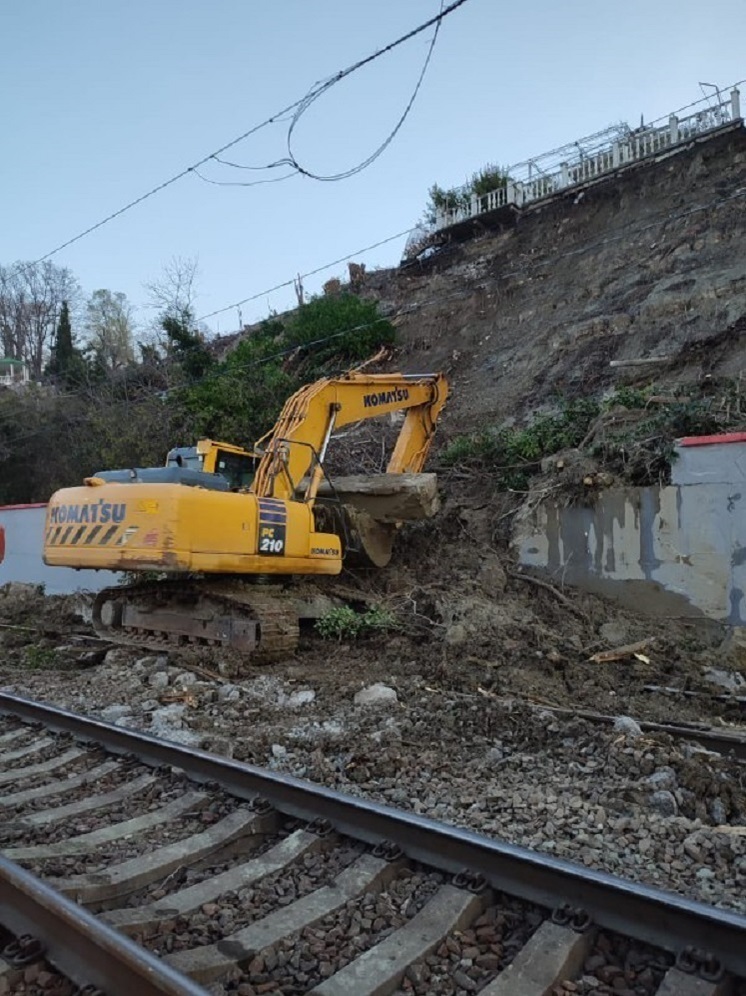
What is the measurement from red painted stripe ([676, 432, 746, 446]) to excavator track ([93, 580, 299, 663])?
5.42 metres

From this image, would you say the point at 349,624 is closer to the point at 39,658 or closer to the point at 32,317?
the point at 39,658

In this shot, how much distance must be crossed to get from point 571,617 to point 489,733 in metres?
4.41

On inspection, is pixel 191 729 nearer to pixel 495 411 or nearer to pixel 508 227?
pixel 495 411

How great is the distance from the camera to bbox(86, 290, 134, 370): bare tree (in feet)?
126

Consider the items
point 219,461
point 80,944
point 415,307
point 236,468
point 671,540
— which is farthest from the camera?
point 415,307

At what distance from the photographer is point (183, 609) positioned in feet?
30.5

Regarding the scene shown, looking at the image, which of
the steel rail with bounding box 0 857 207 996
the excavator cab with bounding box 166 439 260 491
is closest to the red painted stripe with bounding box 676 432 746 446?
the excavator cab with bounding box 166 439 260 491

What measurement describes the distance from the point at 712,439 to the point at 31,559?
13.8m

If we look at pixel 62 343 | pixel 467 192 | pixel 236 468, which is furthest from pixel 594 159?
pixel 62 343

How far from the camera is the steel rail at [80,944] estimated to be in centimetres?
238

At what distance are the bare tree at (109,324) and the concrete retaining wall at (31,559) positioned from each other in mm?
20697

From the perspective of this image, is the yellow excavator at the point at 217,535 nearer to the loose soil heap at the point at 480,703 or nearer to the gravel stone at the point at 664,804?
the loose soil heap at the point at 480,703

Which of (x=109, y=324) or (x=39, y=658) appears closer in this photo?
(x=39, y=658)

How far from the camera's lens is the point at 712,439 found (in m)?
9.82
